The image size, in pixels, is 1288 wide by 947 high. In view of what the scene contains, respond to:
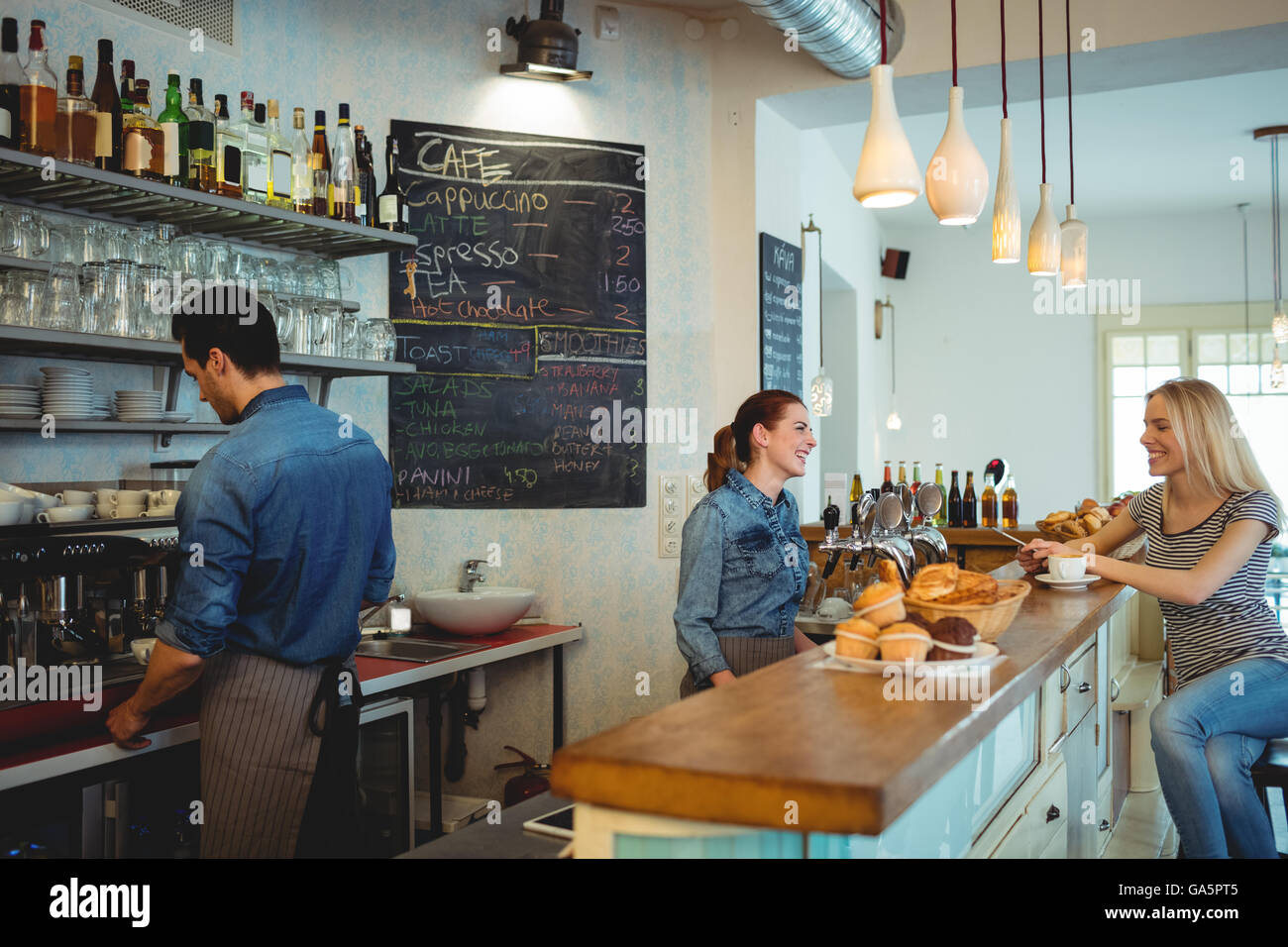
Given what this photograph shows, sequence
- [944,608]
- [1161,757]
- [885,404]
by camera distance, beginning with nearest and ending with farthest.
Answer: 1. [944,608]
2. [1161,757]
3. [885,404]

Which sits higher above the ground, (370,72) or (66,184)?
(370,72)

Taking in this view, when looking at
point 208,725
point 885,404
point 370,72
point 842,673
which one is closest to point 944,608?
point 842,673

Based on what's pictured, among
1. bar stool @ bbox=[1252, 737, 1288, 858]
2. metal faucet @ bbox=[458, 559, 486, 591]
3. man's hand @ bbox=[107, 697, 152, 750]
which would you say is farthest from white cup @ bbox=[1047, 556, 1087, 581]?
man's hand @ bbox=[107, 697, 152, 750]

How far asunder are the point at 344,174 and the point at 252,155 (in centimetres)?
33

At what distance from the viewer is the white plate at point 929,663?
160 cm

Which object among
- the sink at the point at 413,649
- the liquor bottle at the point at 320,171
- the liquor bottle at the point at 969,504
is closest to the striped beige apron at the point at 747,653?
the sink at the point at 413,649

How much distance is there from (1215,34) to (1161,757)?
93.9 inches

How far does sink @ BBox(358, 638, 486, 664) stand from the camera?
3162 mm

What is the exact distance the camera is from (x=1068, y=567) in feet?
9.21

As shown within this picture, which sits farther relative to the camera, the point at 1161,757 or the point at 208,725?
the point at 1161,757

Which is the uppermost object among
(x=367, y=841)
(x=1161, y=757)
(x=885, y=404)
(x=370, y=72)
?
(x=370, y=72)

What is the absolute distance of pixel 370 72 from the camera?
12.0 ft
